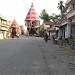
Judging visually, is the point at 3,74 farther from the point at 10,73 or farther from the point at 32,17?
the point at 32,17

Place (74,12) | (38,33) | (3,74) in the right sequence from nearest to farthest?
(3,74), (74,12), (38,33)

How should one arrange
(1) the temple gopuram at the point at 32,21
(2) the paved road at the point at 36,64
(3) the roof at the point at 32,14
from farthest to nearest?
(1) the temple gopuram at the point at 32,21, (3) the roof at the point at 32,14, (2) the paved road at the point at 36,64

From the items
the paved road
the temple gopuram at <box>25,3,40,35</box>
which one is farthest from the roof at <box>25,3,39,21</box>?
the paved road

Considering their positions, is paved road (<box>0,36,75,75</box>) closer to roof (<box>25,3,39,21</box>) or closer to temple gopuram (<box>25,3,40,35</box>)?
roof (<box>25,3,39,21</box>)

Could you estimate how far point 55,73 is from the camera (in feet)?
31.3

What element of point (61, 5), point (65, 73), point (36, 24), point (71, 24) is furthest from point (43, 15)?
point (65, 73)

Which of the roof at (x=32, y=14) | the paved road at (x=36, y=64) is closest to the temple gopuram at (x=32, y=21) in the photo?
the roof at (x=32, y=14)

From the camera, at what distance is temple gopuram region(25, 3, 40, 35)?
378ft

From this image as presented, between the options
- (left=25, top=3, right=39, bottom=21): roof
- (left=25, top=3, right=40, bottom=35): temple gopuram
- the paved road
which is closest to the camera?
the paved road

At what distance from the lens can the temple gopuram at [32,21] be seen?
378 ft

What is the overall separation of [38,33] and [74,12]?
263ft

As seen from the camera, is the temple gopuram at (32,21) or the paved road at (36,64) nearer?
the paved road at (36,64)

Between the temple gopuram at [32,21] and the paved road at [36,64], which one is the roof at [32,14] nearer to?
the temple gopuram at [32,21]

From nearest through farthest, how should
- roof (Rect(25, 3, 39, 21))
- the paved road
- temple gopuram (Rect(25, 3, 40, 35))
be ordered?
1. the paved road
2. roof (Rect(25, 3, 39, 21))
3. temple gopuram (Rect(25, 3, 40, 35))
